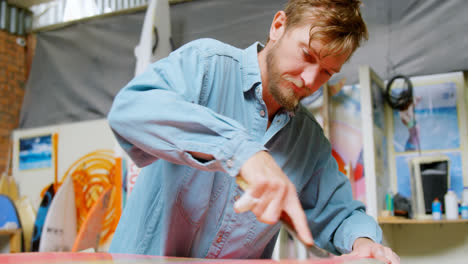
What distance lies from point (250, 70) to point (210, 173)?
22 centimetres

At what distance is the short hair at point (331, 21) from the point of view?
2.51 ft

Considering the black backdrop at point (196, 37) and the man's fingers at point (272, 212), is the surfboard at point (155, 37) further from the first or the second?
the man's fingers at point (272, 212)

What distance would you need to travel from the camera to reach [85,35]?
310cm

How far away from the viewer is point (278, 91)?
0.81 m

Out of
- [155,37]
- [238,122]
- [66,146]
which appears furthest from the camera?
[66,146]

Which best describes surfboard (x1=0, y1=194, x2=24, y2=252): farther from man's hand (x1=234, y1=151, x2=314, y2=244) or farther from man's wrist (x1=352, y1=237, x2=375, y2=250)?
man's hand (x1=234, y1=151, x2=314, y2=244)

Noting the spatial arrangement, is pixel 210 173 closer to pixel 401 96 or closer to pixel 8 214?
pixel 401 96

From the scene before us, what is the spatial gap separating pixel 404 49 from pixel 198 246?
1.75 meters

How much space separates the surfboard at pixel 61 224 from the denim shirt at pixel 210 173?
1982 millimetres

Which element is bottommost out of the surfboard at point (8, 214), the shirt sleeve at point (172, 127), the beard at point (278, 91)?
the surfboard at point (8, 214)

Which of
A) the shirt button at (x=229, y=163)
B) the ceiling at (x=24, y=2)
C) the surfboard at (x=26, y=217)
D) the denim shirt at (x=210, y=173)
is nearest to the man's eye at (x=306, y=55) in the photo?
the denim shirt at (x=210, y=173)

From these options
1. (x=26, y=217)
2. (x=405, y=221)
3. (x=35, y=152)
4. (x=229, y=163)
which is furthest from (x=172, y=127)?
(x=35, y=152)

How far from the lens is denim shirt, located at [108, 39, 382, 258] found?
64cm

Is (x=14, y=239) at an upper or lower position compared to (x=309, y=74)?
lower
